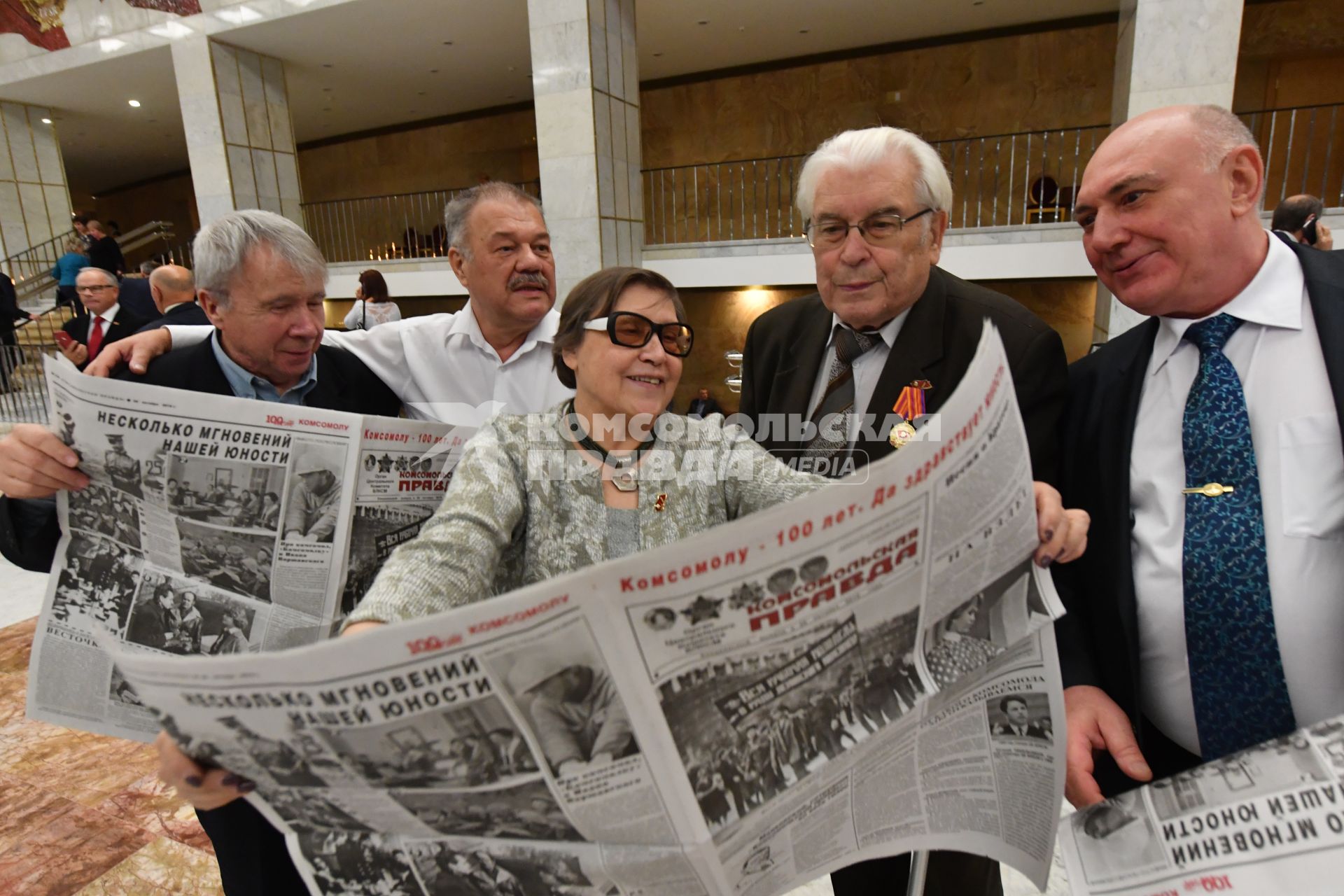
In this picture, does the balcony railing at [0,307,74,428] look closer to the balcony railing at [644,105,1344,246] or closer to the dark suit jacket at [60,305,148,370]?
the dark suit jacket at [60,305,148,370]

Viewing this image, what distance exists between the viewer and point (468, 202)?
1.84 meters

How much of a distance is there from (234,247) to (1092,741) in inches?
68.1

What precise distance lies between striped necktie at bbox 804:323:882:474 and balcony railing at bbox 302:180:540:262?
49.9 feet

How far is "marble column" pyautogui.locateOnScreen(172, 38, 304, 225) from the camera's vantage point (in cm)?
1002

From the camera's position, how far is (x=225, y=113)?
10.1 metres

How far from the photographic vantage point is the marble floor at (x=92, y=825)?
74.9 inches

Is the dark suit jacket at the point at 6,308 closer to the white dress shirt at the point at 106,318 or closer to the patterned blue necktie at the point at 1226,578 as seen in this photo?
the white dress shirt at the point at 106,318

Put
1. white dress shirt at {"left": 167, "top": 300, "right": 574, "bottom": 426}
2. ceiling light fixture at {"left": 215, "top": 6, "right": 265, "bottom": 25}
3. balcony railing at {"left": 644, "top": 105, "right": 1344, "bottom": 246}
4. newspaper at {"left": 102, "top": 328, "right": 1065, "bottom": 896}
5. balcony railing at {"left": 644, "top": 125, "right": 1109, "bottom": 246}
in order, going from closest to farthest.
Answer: newspaper at {"left": 102, "top": 328, "right": 1065, "bottom": 896}
white dress shirt at {"left": 167, "top": 300, "right": 574, "bottom": 426}
ceiling light fixture at {"left": 215, "top": 6, "right": 265, "bottom": 25}
balcony railing at {"left": 644, "top": 105, "right": 1344, "bottom": 246}
balcony railing at {"left": 644, "top": 125, "right": 1109, "bottom": 246}

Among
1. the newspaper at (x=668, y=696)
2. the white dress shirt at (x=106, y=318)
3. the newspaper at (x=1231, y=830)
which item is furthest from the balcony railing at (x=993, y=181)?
the newspaper at (x=668, y=696)

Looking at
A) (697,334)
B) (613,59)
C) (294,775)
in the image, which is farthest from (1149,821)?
(697,334)

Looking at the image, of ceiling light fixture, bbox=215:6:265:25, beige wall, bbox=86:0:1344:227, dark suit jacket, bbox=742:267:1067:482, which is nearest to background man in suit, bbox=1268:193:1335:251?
dark suit jacket, bbox=742:267:1067:482

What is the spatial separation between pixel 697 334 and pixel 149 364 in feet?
35.0

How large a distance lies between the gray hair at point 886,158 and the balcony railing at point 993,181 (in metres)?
8.27

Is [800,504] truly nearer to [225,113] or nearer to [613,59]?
[613,59]
